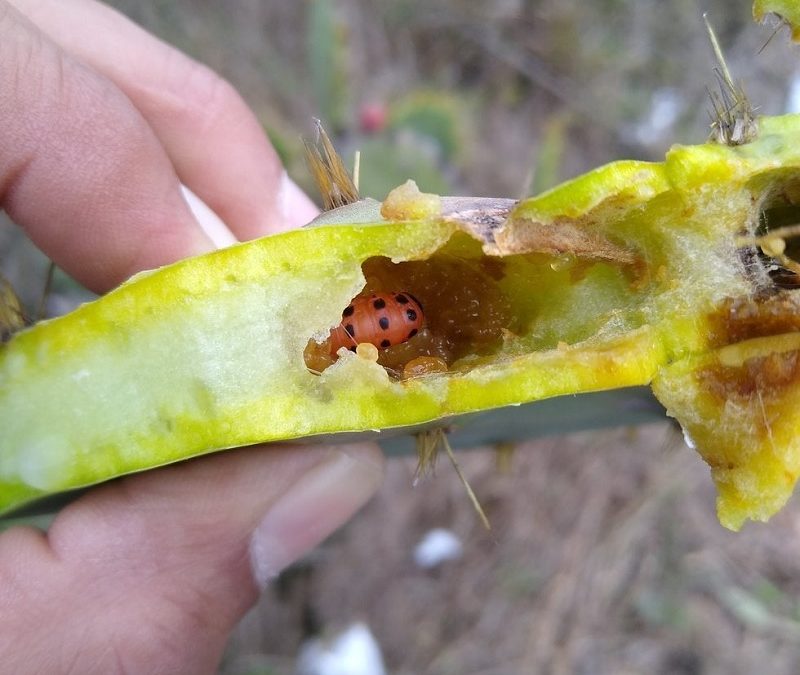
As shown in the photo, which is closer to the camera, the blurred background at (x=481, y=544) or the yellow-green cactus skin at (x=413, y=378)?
the yellow-green cactus skin at (x=413, y=378)

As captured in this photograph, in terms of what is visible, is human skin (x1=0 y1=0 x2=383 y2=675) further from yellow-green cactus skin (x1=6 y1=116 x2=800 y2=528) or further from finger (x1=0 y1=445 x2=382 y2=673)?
yellow-green cactus skin (x1=6 y1=116 x2=800 y2=528)

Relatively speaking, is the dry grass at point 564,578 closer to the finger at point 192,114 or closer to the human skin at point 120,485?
the finger at point 192,114

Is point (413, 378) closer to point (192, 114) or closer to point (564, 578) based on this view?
point (192, 114)

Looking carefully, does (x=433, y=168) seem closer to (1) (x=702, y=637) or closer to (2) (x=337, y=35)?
(2) (x=337, y=35)

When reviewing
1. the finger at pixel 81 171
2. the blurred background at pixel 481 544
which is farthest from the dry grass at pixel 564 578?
the finger at pixel 81 171

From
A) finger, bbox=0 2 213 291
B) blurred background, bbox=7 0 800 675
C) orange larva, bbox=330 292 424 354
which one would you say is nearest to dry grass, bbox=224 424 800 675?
blurred background, bbox=7 0 800 675

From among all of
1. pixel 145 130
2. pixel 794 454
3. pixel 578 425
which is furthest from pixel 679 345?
pixel 145 130
